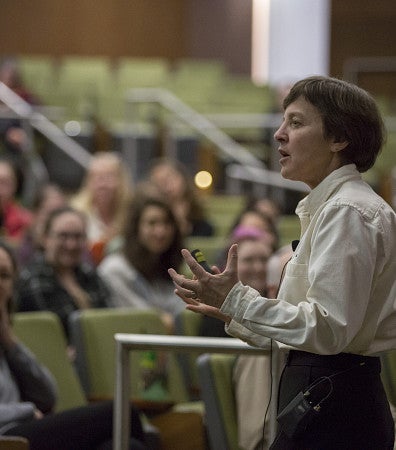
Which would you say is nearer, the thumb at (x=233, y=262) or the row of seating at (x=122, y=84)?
the thumb at (x=233, y=262)

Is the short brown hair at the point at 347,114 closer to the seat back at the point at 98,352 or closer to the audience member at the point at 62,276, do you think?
the seat back at the point at 98,352

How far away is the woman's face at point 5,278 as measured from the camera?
11.5ft

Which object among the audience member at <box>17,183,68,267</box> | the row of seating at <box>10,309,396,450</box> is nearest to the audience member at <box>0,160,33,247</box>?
the audience member at <box>17,183,68,267</box>

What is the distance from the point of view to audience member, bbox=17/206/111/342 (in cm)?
461

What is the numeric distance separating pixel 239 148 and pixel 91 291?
409 cm

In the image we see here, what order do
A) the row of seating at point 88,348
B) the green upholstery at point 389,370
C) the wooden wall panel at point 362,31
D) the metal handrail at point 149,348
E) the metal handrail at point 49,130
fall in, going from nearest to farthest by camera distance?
the metal handrail at point 149,348, the green upholstery at point 389,370, the row of seating at point 88,348, the metal handrail at point 49,130, the wooden wall panel at point 362,31

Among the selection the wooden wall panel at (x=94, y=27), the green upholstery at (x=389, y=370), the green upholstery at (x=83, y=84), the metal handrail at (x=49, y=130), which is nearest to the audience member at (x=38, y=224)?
the metal handrail at (x=49, y=130)

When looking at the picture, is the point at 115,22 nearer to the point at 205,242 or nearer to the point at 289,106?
the point at 205,242

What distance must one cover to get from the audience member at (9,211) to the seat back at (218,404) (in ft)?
10.3

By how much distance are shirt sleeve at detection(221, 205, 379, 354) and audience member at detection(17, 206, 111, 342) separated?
2.64 meters

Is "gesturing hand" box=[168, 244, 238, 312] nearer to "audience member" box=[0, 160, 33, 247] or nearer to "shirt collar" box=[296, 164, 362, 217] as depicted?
"shirt collar" box=[296, 164, 362, 217]

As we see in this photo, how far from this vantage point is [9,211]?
653 cm

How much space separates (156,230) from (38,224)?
66cm

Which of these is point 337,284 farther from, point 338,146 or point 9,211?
point 9,211
